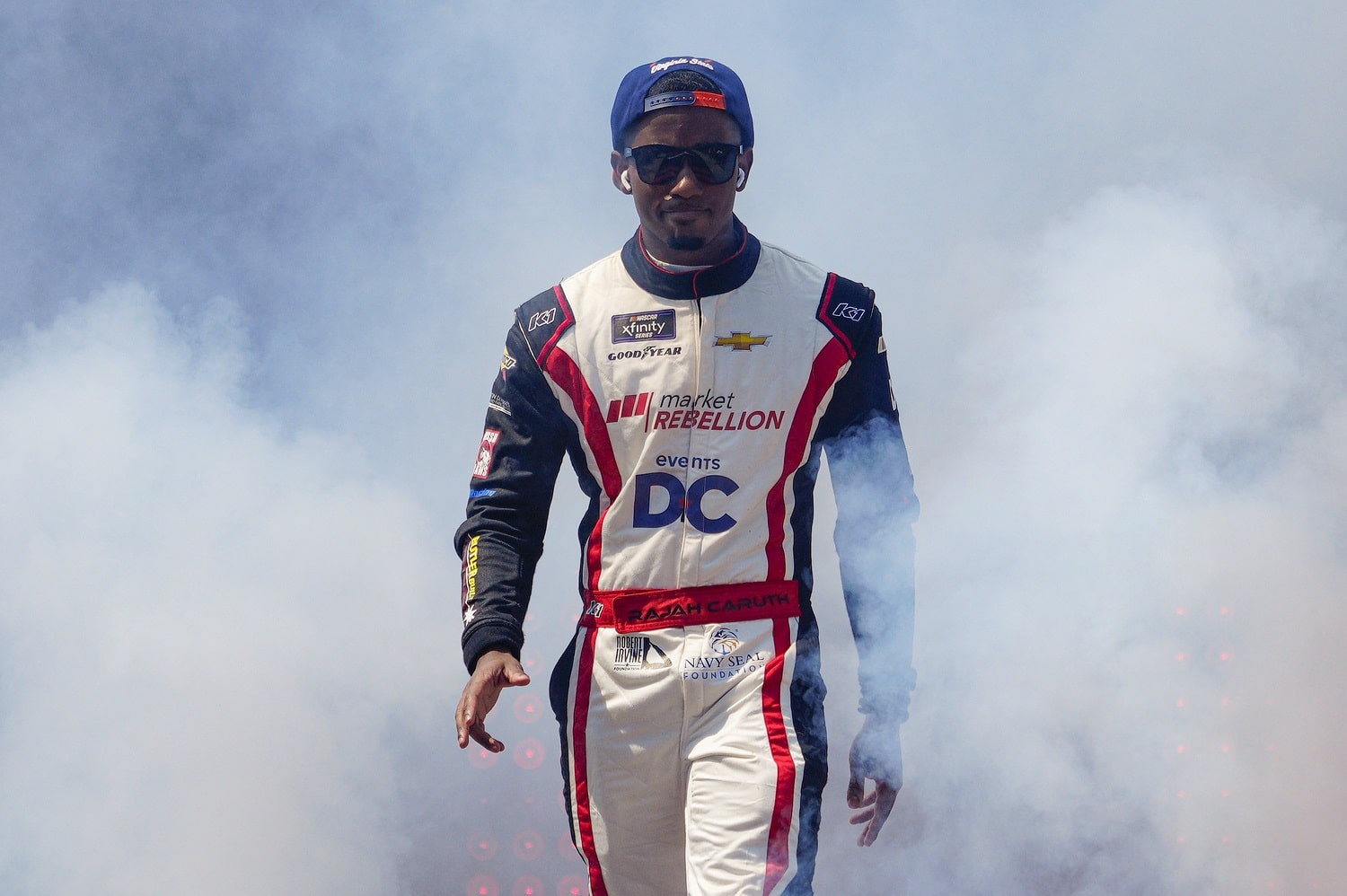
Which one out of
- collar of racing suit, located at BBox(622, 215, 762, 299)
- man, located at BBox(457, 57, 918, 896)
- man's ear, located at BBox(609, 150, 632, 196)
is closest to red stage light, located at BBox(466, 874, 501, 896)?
man, located at BBox(457, 57, 918, 896)

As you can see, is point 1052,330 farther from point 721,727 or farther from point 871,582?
point 721,727

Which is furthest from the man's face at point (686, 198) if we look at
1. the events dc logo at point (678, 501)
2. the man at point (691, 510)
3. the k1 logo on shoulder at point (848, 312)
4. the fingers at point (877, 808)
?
the fingers at point (877, 808)

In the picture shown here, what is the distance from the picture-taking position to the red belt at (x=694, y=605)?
2.82 meters

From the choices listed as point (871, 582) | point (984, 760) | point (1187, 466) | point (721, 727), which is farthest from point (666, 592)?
point (1187, 466)

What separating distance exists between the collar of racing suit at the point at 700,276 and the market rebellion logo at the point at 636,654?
76 centimetres

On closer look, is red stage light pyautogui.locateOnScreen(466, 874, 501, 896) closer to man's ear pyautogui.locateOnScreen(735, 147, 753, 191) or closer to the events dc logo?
the events dc logo

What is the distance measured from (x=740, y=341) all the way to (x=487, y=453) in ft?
2.06

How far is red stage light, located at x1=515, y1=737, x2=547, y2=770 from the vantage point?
5.89m

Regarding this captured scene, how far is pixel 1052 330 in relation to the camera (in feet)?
21.0

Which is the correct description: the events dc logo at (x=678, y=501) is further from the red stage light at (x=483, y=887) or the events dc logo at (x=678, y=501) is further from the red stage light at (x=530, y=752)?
the red stage light at (x=530, y=752)

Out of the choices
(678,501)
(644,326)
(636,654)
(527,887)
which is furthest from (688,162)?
(527,887)

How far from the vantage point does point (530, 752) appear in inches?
233

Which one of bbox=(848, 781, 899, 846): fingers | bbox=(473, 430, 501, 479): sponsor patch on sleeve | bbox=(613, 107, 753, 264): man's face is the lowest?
bbox=(848, 781, 899, 846): fingers

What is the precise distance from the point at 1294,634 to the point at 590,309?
4120 mm
